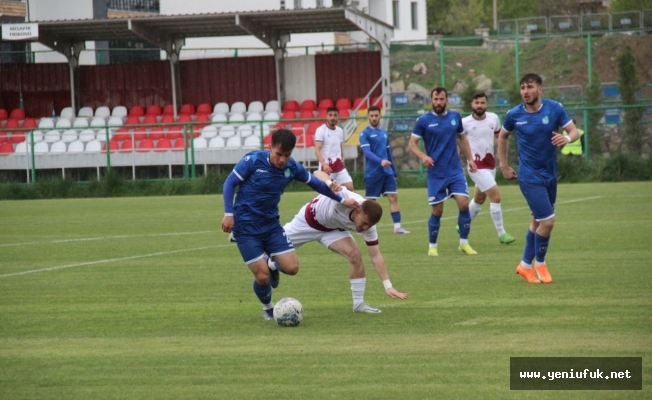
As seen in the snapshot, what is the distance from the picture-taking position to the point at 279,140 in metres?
8.59

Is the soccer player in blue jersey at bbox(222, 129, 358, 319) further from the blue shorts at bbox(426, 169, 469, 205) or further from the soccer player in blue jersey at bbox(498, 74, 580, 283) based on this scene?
the blue shorts at bbox(426, 169, 469, 205)

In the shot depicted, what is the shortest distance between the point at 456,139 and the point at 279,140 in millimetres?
6018

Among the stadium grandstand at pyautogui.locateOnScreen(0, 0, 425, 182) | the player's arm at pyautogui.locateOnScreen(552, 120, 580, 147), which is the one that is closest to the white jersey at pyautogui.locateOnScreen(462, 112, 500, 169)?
the player's arm at pyautogui.locateOnScreen(552, 120, 580, 147)

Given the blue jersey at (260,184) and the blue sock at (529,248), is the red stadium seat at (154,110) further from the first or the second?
the blue jersey at (260,184)

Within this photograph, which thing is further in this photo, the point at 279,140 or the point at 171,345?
the point at 279,140

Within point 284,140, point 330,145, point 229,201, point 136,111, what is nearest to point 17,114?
point 136,111

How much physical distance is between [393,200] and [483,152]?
10.3 feet

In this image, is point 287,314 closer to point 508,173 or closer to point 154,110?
point 508,173

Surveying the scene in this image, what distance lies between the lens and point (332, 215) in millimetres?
9109

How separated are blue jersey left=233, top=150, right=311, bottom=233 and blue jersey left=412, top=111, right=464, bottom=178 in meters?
5.30

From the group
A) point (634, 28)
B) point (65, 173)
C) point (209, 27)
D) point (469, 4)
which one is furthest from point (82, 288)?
point (469, 4)

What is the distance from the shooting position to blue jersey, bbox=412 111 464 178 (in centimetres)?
1402

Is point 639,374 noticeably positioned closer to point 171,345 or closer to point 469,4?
point 171,345

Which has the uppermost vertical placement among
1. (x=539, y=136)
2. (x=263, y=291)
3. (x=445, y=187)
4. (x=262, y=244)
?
(x=539, y=136)
